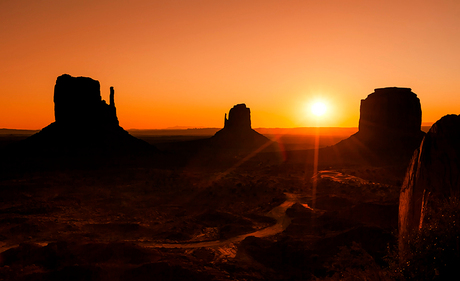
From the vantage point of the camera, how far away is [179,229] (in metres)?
25.0

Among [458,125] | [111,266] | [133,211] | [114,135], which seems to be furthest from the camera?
[114,135]

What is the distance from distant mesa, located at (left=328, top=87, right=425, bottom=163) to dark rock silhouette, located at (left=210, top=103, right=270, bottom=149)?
4923 centimetres

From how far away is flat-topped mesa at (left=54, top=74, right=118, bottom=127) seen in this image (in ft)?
227

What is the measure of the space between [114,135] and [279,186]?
44298 mm

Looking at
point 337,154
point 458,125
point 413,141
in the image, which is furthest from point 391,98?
point 458,125

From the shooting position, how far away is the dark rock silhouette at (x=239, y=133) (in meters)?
109

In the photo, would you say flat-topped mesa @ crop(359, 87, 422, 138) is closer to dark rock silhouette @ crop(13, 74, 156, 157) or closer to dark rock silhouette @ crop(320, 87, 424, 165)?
dark rock silhouette @ crop(320, 87, 424, 165)

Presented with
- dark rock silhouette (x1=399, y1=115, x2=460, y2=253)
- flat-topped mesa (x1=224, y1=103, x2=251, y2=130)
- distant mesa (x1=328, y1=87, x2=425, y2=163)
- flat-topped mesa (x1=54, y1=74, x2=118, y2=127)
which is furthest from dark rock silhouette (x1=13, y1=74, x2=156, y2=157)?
dark rock silhouette (x1=399, y1=115, x2=460, y2=253)

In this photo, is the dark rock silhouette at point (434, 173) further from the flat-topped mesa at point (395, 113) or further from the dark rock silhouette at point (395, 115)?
the flat-topped mesa at point (395, 113)

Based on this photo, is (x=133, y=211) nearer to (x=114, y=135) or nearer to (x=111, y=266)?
(x=111, y=266)

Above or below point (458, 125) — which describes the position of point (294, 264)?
below

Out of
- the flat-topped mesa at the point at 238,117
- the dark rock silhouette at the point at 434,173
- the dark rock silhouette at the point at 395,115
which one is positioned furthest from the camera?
the flat-topped mesa at the point at 238,117

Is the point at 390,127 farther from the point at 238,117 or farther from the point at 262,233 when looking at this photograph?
the point at 238,117

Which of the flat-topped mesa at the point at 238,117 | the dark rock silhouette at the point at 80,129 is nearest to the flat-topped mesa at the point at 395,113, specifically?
the dark rock silhouette at the point at 80,129
